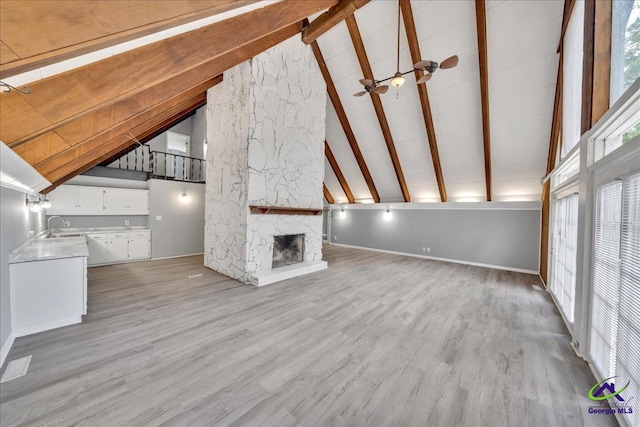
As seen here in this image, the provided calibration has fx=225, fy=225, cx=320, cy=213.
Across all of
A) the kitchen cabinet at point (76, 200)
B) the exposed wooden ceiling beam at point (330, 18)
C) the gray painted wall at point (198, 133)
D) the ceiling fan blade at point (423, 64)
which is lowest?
the kitchen cabinet at point (76, 200)

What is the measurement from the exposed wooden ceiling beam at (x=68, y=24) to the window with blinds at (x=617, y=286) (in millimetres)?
3437

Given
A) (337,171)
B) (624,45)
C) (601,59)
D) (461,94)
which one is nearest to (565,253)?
(601,59)

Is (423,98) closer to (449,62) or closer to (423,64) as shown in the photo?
(449,62)


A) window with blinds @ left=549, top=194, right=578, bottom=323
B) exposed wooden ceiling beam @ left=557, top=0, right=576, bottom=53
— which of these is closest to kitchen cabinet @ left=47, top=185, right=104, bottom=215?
window with blinds @ left=549, top=194, right=578, bottom=323

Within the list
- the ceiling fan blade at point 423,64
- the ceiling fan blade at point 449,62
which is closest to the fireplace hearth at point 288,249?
the ceiling fan blade at point 423,64

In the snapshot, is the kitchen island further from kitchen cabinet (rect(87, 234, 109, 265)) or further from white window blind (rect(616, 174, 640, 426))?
white window blind (rect(616, 174, 640, 426))

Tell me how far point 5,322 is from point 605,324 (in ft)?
20.6

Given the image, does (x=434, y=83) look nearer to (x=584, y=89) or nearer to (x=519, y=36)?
(x=519, y=36)

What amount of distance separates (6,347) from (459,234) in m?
9.70

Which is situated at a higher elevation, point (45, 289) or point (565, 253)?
point (565, 253)

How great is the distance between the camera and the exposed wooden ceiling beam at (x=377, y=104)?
5.56 m

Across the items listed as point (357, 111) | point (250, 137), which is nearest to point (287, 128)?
point (250, 137)

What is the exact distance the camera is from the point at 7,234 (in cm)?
266

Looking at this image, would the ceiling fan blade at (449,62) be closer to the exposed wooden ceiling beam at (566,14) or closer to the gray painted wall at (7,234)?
the exposed wooden ceiling beam at (566,14)
